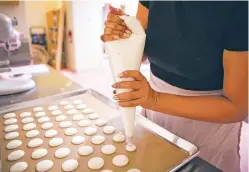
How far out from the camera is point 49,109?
79 centimetres

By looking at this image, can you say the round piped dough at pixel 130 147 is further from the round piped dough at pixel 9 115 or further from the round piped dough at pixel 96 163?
the round piped dough at pixel 9 115

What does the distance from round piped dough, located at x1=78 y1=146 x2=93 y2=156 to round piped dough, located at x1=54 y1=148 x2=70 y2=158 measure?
30mm

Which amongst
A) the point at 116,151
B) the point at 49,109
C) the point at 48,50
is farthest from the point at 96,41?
the point at 116,151

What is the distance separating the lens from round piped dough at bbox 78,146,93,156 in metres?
0.57

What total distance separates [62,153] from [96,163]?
0.09 meters

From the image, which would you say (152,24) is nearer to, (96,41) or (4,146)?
(4,146)

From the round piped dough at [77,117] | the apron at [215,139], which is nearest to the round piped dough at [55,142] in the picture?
the round piped dough at [77,117]

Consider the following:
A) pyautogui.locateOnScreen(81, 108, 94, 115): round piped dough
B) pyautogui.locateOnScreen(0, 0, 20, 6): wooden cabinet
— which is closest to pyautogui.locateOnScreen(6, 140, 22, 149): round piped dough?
pyautogui.locateOnScreen(81, 108, 94, 115): round piped dough

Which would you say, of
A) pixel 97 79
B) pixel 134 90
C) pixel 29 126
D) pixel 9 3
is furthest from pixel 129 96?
pixel 97 79

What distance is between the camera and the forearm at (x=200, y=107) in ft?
1.76

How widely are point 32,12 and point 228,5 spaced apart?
11.7 ft

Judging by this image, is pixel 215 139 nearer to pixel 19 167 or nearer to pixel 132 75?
pixel 132 75

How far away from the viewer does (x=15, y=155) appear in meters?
0.56

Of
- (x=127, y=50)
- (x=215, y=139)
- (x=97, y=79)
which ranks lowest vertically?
(x=97, y=79)
